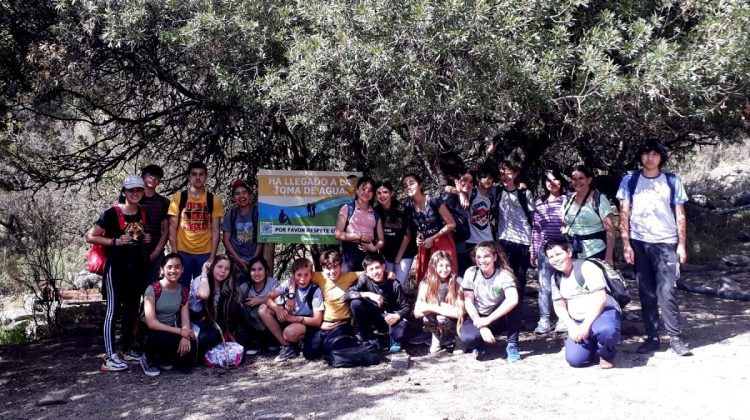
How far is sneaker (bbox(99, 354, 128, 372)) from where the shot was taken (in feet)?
17.8

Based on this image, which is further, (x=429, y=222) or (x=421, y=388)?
(x=429, y=222)

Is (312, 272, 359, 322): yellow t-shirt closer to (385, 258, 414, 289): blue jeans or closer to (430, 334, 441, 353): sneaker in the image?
(385, 258, 414, 289): blue jeans

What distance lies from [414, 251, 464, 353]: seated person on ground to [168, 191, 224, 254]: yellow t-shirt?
218cm

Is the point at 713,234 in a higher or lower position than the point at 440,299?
higher

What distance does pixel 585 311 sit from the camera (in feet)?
17.0

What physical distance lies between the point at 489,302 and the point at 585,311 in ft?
2.75

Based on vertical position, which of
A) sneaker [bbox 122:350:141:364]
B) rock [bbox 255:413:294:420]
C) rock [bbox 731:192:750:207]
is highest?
rock [bbox 731:192:750:207]

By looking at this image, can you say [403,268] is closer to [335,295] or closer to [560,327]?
[335,295]

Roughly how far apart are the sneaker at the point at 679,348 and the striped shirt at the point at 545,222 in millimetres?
1377

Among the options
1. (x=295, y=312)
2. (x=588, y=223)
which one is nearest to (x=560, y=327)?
(x=588, y=223)

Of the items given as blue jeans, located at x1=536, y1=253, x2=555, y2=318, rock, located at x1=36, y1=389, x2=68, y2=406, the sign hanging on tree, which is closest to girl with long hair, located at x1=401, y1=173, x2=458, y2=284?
blue jeans, located at x1=536, y1=253, x2=555, y2=318

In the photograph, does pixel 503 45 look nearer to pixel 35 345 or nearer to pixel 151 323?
pixel 151 323

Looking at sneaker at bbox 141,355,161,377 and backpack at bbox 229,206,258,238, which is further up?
backpack at bbox 229,206,258,238

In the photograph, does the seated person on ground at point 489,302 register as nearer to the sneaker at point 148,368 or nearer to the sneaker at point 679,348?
the sneaker at point 679,348
